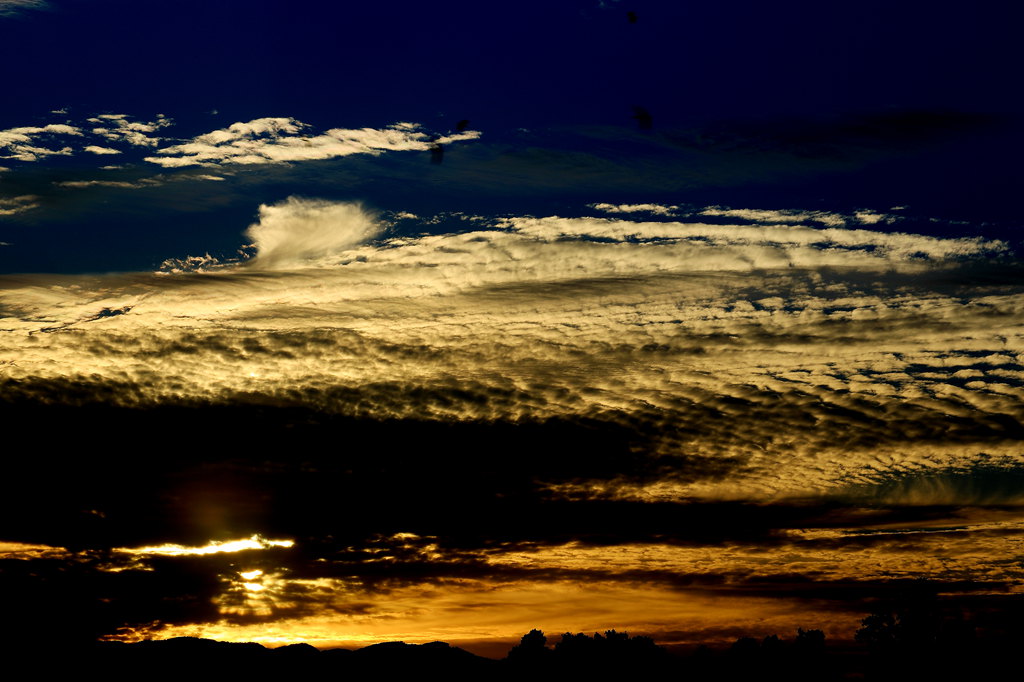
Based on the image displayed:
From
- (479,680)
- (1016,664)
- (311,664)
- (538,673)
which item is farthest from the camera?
(311,664)

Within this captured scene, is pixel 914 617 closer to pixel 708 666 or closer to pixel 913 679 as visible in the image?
pixel 913 679

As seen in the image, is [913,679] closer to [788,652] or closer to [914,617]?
[914,617]

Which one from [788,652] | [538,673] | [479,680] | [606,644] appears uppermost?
[788,652]

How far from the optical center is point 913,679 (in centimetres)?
6125

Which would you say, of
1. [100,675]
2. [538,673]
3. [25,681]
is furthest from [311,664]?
[538,673]

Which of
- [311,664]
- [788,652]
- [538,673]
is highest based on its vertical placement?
[788,652]

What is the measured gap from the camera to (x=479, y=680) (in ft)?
496

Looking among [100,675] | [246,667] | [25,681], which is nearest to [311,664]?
[246,667]

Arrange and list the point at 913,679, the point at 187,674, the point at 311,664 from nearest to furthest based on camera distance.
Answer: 1. the point at 913,679
2. the point at 187,674
3. the point at 311,664

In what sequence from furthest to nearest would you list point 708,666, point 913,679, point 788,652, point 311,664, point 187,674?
point 311,664 → point 187,674 → point 708,666 → point 788,652 → point 913,679

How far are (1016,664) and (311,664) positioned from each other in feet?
533

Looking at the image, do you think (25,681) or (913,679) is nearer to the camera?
(913,679)

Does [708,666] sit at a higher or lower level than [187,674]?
higher

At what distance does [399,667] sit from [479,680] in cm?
3578
